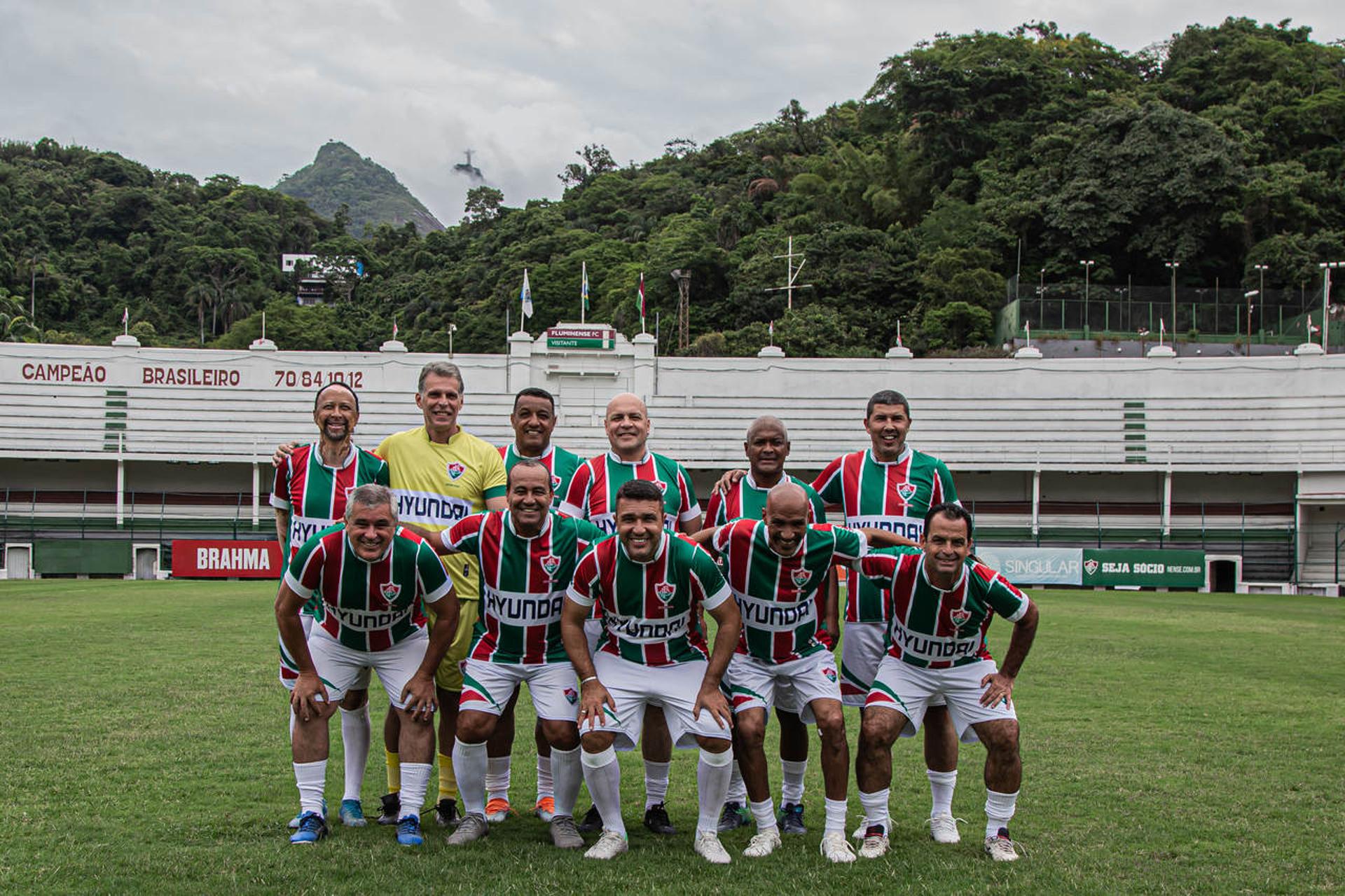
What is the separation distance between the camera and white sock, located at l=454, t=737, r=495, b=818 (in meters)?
5.73

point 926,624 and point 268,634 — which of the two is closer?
point 926,624

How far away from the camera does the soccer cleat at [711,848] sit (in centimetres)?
529

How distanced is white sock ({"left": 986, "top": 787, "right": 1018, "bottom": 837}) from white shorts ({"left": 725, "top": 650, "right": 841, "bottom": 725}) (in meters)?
0.89

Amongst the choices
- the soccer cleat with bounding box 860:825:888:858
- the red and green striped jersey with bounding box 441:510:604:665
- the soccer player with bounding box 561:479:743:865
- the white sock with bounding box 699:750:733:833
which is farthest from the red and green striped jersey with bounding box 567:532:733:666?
the soccer cleat with bounding box 860:825:888:858

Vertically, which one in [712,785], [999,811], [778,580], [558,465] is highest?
[558,465]

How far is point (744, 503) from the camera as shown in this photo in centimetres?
640

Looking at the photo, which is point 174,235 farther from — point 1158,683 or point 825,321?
point 1158,683

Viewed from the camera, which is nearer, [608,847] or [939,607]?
[608,847]

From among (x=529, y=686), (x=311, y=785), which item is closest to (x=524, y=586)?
(x=529, y=686)

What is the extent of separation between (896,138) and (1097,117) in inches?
624

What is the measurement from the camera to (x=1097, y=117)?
58.1 meters

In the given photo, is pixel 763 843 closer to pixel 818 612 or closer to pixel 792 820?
pixel 792 820

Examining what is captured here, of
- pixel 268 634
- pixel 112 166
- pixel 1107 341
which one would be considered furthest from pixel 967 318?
pixel 112 166

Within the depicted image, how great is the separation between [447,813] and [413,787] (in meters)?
0.52
